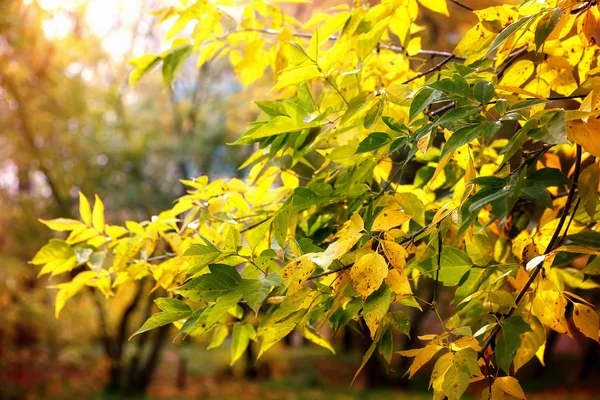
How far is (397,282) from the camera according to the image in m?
0.80

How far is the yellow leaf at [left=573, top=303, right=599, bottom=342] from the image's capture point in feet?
2.89

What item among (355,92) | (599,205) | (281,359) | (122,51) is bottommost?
(281,359)

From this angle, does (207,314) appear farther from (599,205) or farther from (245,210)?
(599,205)

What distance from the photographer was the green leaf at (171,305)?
0.84 m

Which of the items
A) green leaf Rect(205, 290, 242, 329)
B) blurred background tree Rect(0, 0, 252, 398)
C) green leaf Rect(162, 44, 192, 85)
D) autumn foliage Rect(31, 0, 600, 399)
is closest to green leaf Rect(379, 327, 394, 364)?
autumn foliage Rect(31, 0, 600, 399)

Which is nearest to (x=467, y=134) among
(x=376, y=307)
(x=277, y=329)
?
(x=376, y=307)

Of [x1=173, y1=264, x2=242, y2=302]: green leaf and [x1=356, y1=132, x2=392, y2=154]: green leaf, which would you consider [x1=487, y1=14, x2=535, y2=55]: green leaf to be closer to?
[x1=356, y1=132, x2=392, y2=154]: green leaf

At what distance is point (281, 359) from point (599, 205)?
44.8 ft

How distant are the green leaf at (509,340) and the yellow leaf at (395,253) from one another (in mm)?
159

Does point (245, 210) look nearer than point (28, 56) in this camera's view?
Yes

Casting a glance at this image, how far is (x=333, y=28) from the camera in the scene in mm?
1080

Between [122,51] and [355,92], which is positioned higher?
[355,92]

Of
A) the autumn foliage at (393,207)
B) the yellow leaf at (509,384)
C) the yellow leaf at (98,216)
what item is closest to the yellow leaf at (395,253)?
the autumn foliage at (393,207)

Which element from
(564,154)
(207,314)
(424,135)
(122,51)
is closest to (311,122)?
(424,135)
